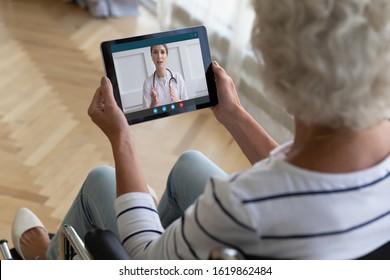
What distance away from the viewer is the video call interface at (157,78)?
1.25 meters

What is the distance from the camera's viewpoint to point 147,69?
129cm

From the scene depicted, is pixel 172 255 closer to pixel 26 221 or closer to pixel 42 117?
pixel 26 221

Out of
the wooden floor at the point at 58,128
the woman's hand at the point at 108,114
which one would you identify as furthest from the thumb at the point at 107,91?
the wooden floor at the point at 58,128

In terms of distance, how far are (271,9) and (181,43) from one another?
0.56 m

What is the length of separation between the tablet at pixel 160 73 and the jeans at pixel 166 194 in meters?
0.14

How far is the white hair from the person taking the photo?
722 mm

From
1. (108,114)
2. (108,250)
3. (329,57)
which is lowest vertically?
(108,250)

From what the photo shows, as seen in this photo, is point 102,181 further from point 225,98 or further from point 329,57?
point 329,57

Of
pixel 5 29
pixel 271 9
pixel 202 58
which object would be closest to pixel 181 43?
pixel 202 58

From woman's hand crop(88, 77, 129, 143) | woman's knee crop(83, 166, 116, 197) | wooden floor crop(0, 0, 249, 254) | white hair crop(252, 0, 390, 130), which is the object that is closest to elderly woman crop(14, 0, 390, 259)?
white hair crop(252, 0, 390, 130)

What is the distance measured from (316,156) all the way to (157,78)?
1.93 feet

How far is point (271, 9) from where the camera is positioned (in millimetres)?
767

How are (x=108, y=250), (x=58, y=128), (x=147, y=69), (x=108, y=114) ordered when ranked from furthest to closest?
1. (x=58, y=128)
2. (x=147, y=69)
3. (x=108, y=114)
4. (x=108, y=250)

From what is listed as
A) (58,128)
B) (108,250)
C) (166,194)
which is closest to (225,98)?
(166,194)
